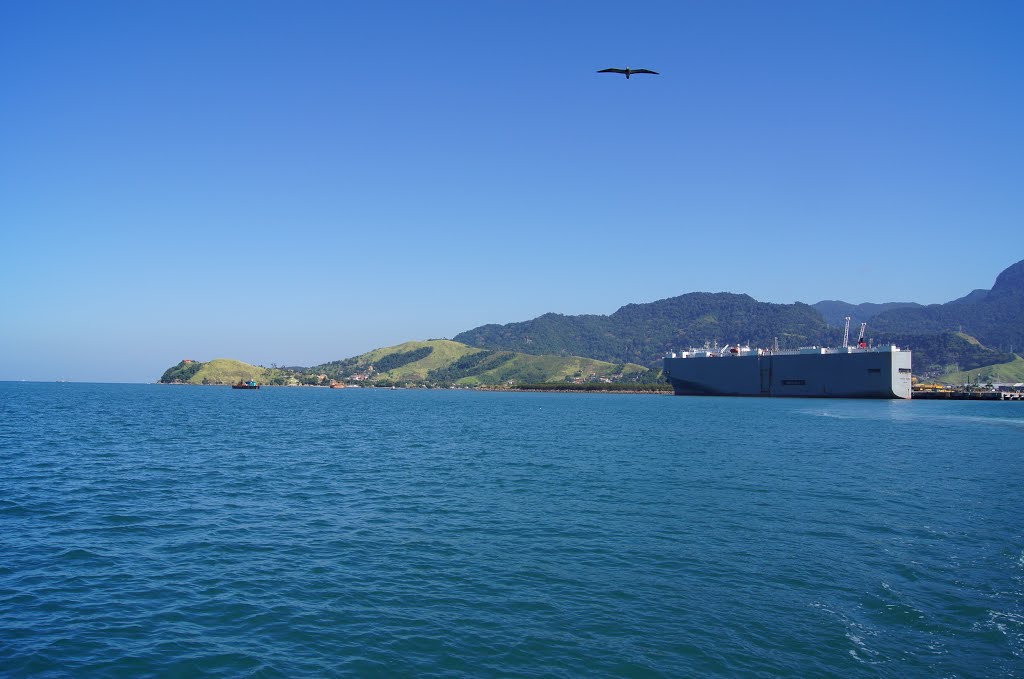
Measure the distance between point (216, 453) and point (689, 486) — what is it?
1393 inches

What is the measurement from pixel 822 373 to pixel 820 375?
0.97m

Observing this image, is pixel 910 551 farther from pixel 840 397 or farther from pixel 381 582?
pixel 840 397

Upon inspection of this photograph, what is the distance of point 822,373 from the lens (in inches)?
7023

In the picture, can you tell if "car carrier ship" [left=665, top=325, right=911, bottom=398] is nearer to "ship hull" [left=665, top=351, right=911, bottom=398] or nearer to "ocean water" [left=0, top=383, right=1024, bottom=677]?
"ship hull" [left=665, top=351, right=911, bottom=398]

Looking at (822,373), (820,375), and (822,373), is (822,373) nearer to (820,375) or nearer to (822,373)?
(822,373)

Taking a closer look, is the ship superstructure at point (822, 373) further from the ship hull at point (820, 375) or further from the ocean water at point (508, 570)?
the ocean water at point (508, 570)

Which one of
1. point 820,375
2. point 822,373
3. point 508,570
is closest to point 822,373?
point 822,373

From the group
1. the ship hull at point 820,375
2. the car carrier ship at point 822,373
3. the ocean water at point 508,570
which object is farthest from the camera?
the car carrier ship at point 822,373

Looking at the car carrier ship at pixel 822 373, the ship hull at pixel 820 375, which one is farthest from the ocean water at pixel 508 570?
the ship hull at pixel 820 375

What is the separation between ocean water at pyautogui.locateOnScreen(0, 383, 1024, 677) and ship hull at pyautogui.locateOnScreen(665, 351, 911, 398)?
446ft

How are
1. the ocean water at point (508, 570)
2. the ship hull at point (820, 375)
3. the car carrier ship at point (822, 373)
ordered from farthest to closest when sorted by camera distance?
1. the car carrier ship at point (822, 373)
2. the ship hull at point (820, 375)
3. the ocean water at point (508, 570)

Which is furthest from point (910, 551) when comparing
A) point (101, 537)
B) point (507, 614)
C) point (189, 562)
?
point (101, 537)

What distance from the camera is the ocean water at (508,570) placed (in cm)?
1505

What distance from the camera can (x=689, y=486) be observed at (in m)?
35.9
